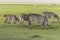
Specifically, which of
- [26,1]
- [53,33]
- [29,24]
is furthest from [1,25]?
[26,1]

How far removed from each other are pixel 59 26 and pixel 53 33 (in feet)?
6.49

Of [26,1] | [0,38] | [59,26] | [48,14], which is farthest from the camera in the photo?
[26,1]

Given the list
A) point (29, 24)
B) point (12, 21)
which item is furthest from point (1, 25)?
point (29, 24)

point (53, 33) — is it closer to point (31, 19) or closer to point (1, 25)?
point (31, 19)

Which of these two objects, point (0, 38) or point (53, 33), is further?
point (53, 33)

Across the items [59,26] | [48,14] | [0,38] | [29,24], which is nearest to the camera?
[0,38]

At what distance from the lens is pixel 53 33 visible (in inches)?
445

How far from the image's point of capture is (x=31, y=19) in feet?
41.1

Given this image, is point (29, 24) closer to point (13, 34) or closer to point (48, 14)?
point (13, 34)

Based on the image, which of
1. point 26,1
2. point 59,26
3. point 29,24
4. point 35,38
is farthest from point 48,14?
point 26,1

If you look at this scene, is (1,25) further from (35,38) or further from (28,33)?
(35,38)

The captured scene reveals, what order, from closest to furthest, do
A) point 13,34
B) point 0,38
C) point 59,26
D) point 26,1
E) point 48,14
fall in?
point 0,38 < point 13,34 < point 59,26 < point 48,14 < point 26,1

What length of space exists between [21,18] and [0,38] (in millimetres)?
2973

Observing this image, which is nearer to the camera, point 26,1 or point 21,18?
point 21,18
